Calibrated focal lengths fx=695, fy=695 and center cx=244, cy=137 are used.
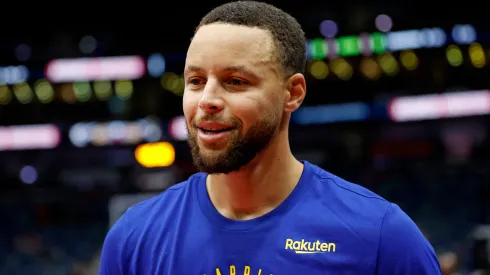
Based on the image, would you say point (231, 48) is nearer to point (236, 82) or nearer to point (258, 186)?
point (236, 82)

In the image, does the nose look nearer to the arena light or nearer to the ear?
the ear

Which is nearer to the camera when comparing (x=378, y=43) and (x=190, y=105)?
(x=190, y=105)

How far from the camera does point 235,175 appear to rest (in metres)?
2.37

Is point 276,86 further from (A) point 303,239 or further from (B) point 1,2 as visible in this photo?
(B) point 1,2

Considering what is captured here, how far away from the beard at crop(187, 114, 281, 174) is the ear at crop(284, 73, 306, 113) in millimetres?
110

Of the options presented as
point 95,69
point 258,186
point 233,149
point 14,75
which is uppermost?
point 233,149

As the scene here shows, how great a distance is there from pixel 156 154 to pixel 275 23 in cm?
1682

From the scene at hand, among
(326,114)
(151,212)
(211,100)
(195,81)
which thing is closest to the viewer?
(211,100)

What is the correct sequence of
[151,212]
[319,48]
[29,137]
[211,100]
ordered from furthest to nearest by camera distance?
[29,137] < [319,48] < [151,212] < [211,100]

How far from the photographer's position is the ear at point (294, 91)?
2377mm

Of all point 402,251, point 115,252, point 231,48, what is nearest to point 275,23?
point 231,48

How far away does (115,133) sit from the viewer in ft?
63.6

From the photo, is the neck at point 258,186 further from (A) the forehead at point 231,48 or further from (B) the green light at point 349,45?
(B) the green light at point 349,45

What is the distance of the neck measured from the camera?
2.38 metres
